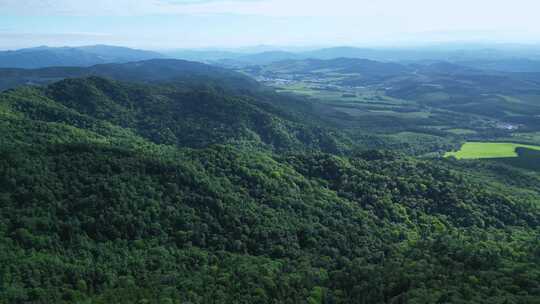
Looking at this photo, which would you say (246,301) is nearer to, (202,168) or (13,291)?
(13,291)

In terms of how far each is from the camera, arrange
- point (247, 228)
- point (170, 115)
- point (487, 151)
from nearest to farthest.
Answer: point (247, 228) → point (170, 115) → point (487, 151)

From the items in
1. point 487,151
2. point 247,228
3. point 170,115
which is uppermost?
point 170,115

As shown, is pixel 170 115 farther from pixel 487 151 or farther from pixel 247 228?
pixel 487 151

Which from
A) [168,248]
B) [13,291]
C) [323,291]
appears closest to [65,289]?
[13,291]

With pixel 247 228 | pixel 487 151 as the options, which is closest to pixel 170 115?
pixel 247 228

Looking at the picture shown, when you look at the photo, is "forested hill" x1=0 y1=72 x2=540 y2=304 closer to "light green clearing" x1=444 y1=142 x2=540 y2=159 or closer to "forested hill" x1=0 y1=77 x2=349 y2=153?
"forested hill" x1=0 y1=77 x2=349 y2=153

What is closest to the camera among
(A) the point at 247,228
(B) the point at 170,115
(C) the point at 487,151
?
(A) the point at 247,228

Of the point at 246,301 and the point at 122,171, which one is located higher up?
the point at 122,171
